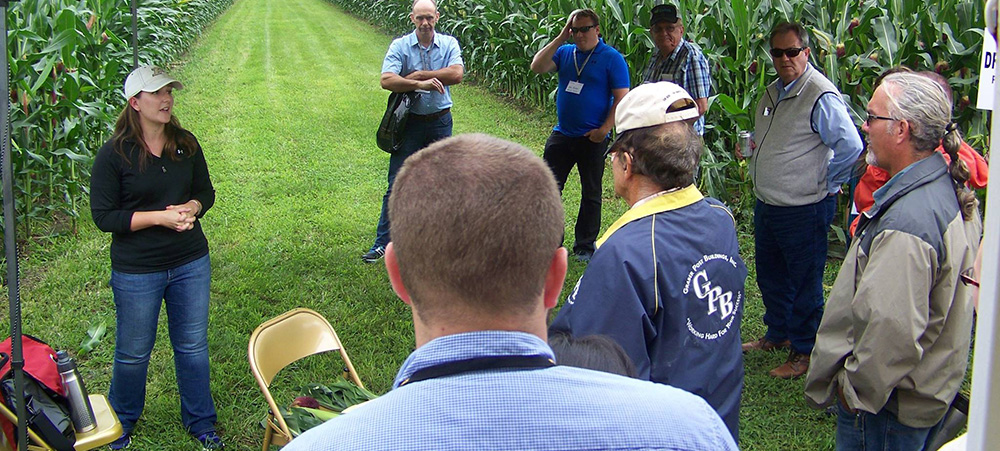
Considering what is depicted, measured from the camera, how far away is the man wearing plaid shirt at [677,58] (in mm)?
5391

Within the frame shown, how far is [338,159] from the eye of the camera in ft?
31.6


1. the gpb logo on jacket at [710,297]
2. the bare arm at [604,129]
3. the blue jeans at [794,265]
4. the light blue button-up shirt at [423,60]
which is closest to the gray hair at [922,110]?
the gpb logo on jacket at [710,297]

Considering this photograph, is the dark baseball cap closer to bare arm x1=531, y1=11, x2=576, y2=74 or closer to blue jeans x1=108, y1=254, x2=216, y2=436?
bare arm x1=531, y1=11, x2=576, y2=74

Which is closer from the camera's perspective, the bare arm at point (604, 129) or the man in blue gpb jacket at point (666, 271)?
the man in blue gpb jacket at point (666, 271)

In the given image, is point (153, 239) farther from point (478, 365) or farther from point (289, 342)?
point (478, 365)

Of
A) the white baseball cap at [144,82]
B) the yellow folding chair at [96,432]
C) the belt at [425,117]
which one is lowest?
the yellow folding chair at [96,432]

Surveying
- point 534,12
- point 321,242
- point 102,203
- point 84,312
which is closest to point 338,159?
point 321,242

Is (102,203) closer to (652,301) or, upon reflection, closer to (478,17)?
(652,301)

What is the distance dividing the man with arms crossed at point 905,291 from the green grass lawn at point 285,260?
1.37 meters

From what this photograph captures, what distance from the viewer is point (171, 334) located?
3.98 m

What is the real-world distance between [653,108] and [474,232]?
1443 millimetres

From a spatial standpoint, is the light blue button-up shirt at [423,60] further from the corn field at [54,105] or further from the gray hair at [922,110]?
the gray hair at [922,110]

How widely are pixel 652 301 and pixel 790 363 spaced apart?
2.86 m

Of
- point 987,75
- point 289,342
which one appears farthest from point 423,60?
point 987,75
